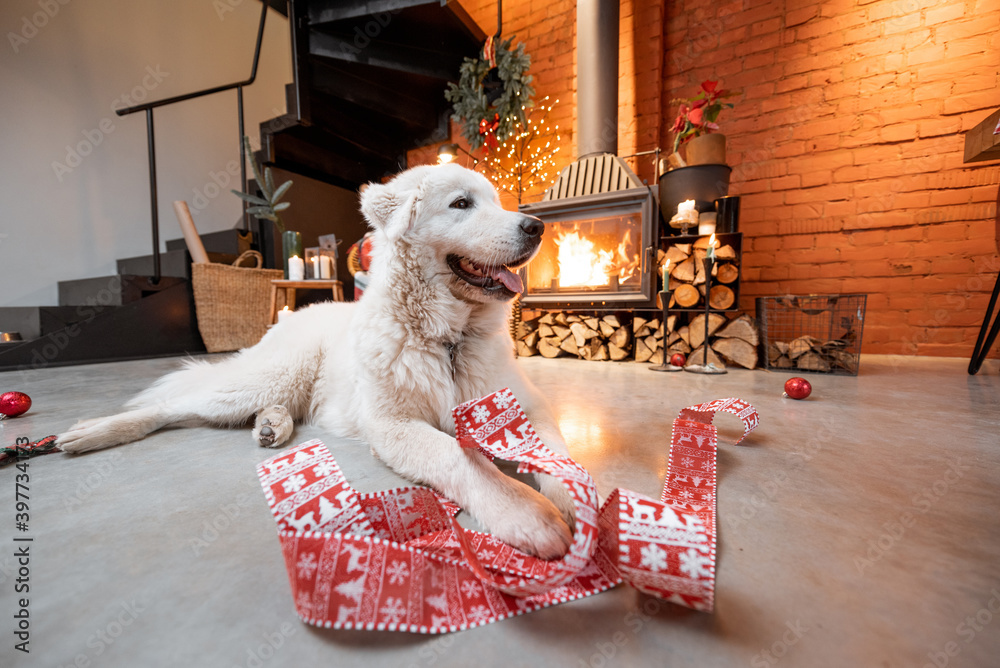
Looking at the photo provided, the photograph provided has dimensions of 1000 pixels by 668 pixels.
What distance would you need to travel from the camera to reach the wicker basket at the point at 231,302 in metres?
4.11

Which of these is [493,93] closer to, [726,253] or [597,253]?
[597,253]

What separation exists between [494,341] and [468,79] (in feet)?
15.4

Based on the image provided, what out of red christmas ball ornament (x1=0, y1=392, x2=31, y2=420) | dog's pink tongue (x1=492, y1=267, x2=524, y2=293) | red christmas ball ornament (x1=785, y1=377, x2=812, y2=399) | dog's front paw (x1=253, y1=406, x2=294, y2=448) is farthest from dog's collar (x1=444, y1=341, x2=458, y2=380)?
red christmas ball ornament (x1=0, y1=392, x2=31, y2=420)

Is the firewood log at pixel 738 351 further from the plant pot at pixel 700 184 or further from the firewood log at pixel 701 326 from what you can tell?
the plant pot at pixel 700 184

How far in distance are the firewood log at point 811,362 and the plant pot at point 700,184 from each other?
1428 mm

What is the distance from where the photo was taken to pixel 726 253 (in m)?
3.14

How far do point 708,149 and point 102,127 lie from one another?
21.0 ft

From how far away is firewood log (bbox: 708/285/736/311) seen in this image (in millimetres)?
3186

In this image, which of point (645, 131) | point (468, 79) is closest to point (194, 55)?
point (468, 79)

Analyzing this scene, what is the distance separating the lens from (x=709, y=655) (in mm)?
497

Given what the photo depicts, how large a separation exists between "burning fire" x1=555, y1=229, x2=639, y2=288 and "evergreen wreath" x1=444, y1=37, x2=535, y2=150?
1.85m

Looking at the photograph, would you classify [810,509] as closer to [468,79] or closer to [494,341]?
[494,341]

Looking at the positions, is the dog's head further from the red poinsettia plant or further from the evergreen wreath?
the evergreen wreath

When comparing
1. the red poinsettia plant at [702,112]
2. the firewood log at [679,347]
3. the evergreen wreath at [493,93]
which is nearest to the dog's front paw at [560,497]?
the firewood log at [679,347]
